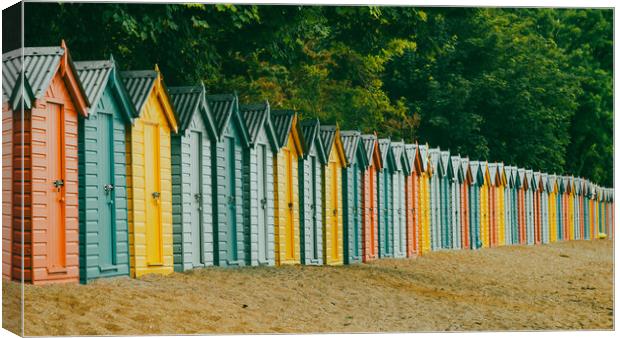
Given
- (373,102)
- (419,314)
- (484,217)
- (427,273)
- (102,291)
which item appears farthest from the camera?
(484,217)

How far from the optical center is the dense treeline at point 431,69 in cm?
1758

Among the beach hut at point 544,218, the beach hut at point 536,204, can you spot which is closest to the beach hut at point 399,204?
the beach hut at point 536,204

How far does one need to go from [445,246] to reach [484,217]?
65 centimetres

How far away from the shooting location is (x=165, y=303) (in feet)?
50.9

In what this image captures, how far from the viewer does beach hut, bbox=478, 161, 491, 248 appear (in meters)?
19.2

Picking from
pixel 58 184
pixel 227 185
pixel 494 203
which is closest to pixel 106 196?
pixel 58 184

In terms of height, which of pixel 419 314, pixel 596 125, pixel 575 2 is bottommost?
pixel 419 314

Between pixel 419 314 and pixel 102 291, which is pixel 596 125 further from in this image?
pixel 102 291

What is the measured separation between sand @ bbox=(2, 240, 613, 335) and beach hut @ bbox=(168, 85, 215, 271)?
315mm

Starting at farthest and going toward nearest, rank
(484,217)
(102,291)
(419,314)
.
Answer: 1. (484,217)
2. (419,314)
3. (102,291)

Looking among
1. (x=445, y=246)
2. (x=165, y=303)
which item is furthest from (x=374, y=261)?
(x=165, y=303)

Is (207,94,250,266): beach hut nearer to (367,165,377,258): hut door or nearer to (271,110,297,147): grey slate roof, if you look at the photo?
(271,110,297,147): grey slate roof

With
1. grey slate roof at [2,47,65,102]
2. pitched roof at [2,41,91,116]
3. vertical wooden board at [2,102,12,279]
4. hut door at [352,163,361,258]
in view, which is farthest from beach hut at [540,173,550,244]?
vertical wooden board at [2,102,12,279]

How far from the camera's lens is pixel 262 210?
1875 cm
